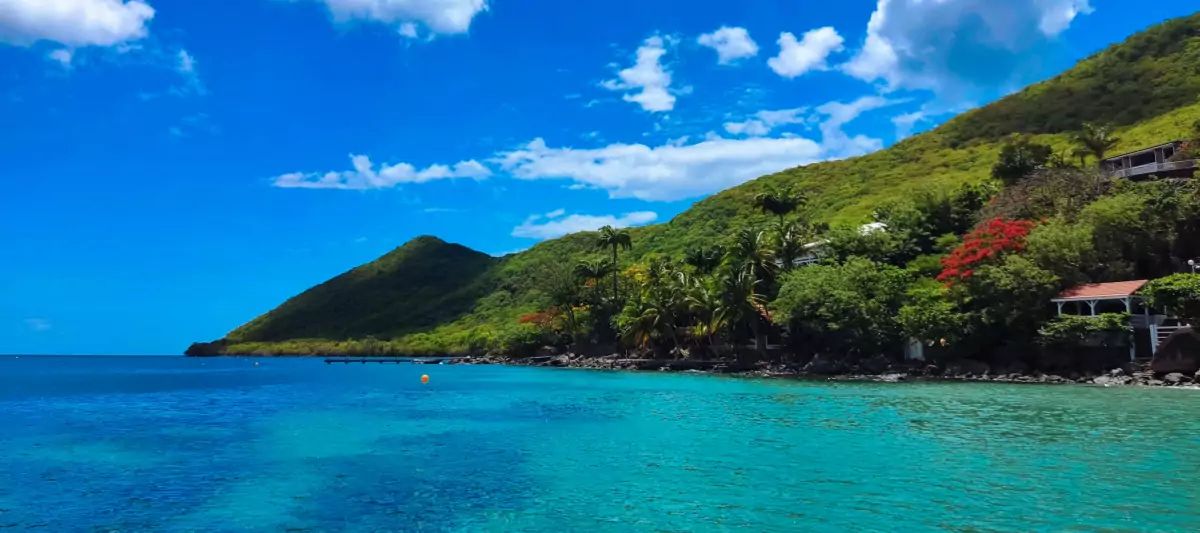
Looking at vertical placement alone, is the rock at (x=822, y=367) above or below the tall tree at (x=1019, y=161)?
below

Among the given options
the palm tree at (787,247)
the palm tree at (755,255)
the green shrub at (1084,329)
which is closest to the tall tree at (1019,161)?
the palm tree at (787,247)

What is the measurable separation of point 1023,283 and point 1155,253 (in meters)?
10.7

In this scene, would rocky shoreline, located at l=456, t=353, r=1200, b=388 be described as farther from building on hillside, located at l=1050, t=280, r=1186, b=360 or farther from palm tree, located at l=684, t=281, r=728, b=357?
palm tree, located at l=684, t=281, r=728, b=357

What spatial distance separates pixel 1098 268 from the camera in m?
47.5

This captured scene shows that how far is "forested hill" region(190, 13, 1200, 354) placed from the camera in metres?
102

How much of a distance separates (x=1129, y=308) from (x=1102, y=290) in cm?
213

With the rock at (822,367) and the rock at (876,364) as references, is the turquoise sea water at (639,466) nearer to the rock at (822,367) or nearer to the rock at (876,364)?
the rock at (876,364)

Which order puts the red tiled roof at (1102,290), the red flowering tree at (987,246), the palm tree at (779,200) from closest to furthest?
the red tiled roof at (1102,290) < the red flowering tree at (987,246) < the palm tree at (779,200)

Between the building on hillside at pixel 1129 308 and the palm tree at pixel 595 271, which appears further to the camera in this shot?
the palm tree at pixel 595 271

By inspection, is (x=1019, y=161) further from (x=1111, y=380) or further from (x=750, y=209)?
(x=750, y=209)

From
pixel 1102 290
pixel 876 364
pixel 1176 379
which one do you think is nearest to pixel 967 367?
pixel 876 364

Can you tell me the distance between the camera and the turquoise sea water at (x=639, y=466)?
14.2m

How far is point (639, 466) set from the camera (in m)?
19.7

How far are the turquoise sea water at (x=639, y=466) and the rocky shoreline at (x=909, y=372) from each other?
4.36m
